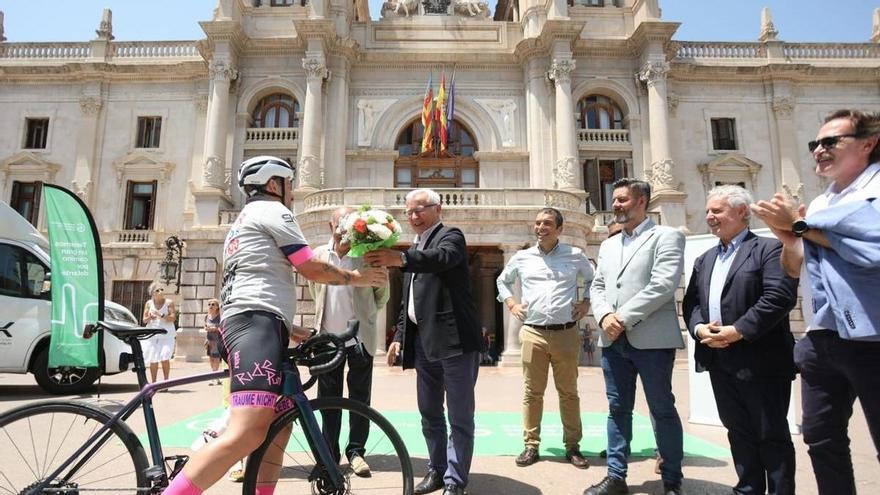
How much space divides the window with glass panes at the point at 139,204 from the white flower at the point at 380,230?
2466 cm

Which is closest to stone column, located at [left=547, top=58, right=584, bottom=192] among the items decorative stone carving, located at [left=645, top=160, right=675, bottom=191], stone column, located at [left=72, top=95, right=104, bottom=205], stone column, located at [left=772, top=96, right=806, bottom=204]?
decorative stone carving, located at [left=645, top=160, right=675, bottom=191]

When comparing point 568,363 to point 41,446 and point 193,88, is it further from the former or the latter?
point 193,88

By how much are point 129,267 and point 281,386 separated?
79.6 ft

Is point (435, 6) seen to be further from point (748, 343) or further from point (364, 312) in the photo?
point (748, 343)

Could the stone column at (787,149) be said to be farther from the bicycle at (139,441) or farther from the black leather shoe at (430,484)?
the bicycle at (139,441)

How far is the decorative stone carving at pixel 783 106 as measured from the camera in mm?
Answer: 24281

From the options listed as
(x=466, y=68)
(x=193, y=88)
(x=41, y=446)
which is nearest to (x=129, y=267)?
(x=193, y=88)

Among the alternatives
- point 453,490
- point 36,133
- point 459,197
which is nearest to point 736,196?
point 453,490

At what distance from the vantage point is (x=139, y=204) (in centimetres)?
2453

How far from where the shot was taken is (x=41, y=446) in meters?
3.25

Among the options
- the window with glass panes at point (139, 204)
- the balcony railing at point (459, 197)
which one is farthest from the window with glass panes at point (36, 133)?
the balcony railing at point (459, 197)

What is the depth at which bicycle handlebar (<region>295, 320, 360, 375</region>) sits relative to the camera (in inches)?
115

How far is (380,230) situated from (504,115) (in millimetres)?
21134

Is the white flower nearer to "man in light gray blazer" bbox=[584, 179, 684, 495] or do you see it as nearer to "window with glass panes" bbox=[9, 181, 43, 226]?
"man in light gray blazer" bbox=[584, 179, 684, 495]
